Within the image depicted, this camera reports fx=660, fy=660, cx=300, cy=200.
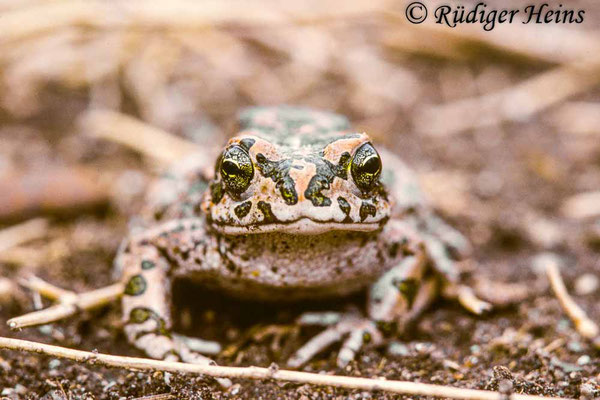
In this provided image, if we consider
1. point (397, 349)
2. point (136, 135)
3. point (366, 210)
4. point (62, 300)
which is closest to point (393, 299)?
point (397, 349)

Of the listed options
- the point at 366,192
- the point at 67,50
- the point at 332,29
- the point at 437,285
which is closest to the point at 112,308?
the point at 366,192

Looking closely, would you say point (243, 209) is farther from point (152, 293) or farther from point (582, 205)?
point (582, 205)

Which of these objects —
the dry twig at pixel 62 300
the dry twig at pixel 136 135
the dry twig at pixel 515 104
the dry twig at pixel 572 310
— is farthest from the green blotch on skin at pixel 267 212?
the dry twig at pixel 515 104

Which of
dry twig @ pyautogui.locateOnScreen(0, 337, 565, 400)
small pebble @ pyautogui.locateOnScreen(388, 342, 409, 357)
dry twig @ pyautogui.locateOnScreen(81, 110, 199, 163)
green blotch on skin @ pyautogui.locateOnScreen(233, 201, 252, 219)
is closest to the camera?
dry twig @ pyautogui.locateOnScreen(0, 337, 565, 400)

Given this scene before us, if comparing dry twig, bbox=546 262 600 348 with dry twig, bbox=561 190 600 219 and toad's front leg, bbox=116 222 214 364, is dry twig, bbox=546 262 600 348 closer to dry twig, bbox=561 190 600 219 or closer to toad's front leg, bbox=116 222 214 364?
dry twig, bbox=561 190 600 219

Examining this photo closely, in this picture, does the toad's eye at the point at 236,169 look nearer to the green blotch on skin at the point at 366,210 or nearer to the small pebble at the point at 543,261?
the green blotch on skin at the point at 366,210

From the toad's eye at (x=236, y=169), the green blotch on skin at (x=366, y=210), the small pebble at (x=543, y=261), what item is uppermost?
the toad's eye at (x=236, y=169)

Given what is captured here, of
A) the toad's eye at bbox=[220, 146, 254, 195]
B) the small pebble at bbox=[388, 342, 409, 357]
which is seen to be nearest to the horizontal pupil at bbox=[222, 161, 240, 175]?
the toad's eye at bbox=[220, 146, 254, 195]
